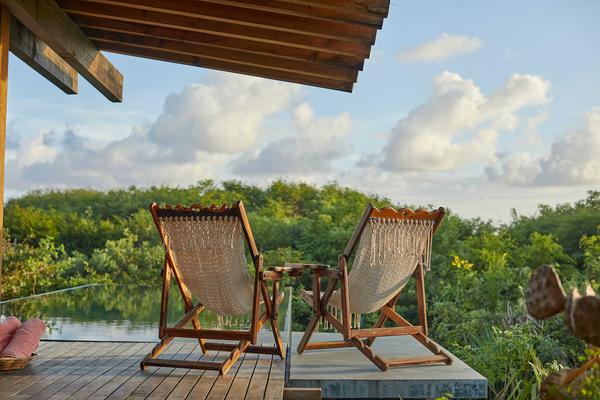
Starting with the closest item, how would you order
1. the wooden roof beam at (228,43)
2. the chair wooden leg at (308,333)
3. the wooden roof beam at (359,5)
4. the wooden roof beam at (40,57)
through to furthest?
the wooden roof beam at (359,5) < the chair wooden leg at (308,333) < the wooden roof beam at (40,57) < the wooden roof beam at (228,43)

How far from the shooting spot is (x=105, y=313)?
6.59m

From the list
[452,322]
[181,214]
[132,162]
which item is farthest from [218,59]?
[132,162]

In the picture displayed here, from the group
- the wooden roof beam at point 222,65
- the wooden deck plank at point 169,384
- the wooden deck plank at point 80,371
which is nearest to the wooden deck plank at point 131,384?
the wooden deck plank at point 169,384

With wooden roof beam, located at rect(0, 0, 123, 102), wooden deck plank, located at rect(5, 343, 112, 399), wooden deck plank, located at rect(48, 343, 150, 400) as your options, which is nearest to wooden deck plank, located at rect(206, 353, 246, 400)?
wooden deck plank, located at rect(48, 343, 150, 400)

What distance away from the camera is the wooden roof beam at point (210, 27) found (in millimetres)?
4961

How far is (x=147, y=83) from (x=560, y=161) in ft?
21.1

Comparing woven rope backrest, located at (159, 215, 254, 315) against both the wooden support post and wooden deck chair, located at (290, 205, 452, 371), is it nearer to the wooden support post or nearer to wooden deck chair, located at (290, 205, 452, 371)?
wooden deck chair, located at (290, 205, 452, 371)

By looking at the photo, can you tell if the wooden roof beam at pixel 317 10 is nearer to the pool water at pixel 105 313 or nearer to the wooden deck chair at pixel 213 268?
the wooden deck chair at pixel 213 268

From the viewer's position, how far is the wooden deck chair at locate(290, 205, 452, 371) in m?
4.38

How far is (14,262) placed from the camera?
32.2ft

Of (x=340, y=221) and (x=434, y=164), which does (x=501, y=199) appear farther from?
(x=340, y=221)

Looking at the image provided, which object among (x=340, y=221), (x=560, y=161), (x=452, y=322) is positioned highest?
(x=560, y=161)

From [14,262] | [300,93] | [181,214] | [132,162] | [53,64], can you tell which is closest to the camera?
[181,214]

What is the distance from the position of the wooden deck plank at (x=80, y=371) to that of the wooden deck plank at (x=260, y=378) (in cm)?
97
